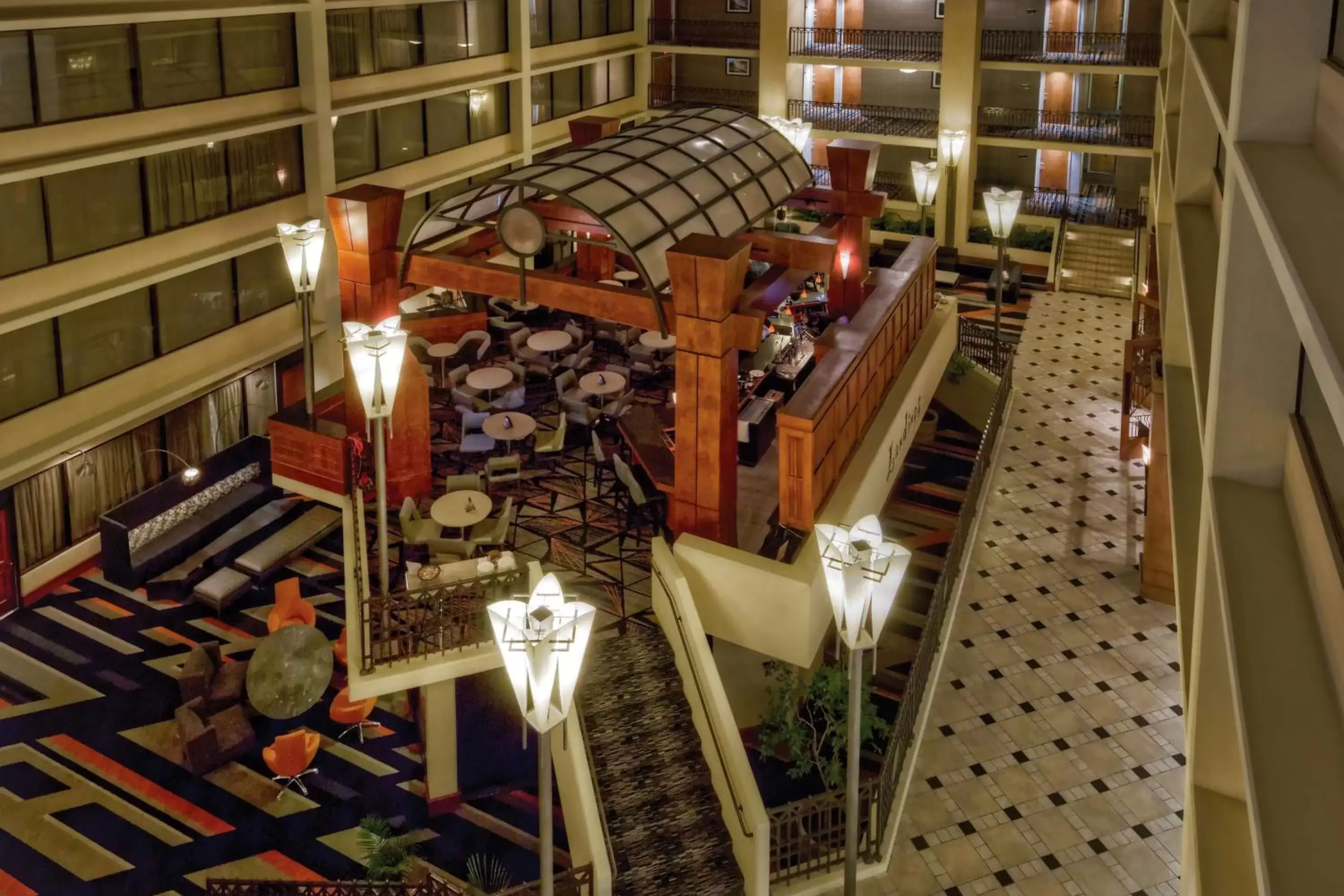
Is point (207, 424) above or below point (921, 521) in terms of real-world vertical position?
above

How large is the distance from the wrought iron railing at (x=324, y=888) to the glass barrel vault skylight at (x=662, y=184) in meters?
5.47

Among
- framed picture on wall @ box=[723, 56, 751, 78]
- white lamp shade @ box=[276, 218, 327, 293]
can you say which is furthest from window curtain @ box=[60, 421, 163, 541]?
framed picture on wall @ box=[723, 56, 751, 78]

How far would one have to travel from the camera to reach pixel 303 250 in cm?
1259

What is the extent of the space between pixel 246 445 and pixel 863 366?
856 centimetres

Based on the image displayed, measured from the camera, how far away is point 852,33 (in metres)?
27.6

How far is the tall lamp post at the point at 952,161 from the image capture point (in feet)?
71.5

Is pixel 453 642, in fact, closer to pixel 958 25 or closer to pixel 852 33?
pixel 958 25

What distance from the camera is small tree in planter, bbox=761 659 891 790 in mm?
10656

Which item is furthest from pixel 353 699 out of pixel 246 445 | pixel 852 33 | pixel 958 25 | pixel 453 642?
pixel 852 33

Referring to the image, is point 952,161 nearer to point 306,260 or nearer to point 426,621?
point 306,260

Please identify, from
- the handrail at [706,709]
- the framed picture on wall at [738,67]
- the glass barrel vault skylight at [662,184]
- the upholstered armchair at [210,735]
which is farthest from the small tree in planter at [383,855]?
the framed picture on wall at [738,67]

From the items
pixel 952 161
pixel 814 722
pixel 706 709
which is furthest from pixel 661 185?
pixel 952 161

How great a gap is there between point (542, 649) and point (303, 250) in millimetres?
7363

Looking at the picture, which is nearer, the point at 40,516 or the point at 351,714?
the point at 351,714
